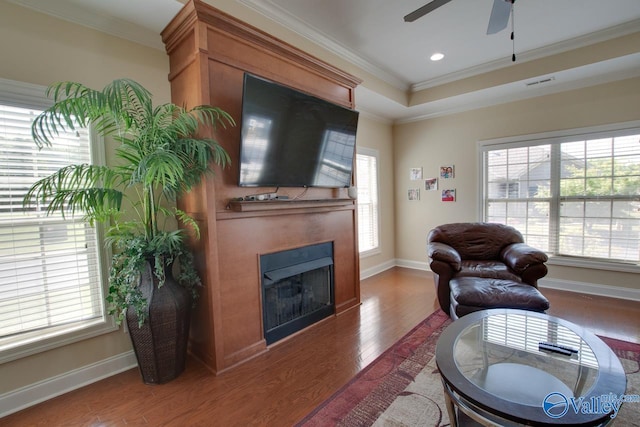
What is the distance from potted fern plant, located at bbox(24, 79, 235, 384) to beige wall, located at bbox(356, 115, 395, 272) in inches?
115

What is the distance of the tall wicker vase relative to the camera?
78.5 inches

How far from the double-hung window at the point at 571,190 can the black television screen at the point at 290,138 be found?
8.58 ft

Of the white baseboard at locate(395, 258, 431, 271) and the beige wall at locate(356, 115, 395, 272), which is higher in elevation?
the beige wall at locate(356, 115, 395, 272)

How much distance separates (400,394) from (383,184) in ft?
11.8

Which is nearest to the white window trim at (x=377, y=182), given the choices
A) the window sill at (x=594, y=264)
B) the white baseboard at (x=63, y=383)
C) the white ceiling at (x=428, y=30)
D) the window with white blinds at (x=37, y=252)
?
the white ceiling at (x=428, y=30)

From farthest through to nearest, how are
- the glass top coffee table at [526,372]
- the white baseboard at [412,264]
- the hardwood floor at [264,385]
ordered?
1. the white baseboard at [412,264]
2. the hardwood floor at [264,385]
3. the glass top coffee table at [526,372]

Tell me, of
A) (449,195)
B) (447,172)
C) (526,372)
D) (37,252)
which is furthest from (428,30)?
(37,252)

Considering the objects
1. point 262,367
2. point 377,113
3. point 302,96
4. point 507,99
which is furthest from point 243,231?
point 507,99

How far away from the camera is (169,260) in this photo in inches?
82.6

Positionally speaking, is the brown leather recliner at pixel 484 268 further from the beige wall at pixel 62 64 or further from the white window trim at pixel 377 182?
the beige wall at pixel 62 64

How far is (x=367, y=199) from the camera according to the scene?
15.4ft

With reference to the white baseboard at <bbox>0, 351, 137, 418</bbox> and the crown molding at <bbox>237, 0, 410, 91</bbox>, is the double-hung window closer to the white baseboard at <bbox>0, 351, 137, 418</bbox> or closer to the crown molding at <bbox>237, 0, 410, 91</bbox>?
the crown molding at <bbox>237, 0, 410, 91</bbox>

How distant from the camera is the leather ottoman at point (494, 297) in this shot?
2385 millimetres

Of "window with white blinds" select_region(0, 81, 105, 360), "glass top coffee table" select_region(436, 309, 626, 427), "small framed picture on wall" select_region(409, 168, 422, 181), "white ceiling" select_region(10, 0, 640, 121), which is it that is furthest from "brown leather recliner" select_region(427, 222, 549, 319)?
"window with white blinds" select_region(0, 81, 105, 360)
